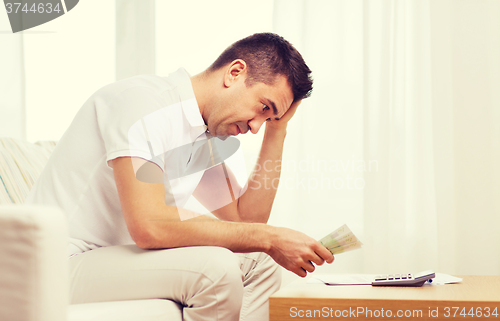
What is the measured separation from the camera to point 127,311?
2.49 ft

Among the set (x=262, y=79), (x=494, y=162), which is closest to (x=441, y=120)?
(x=494, y=162)

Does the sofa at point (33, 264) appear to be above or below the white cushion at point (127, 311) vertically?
above

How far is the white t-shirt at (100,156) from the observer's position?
92 centimetres

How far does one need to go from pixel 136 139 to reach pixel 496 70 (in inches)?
74.9

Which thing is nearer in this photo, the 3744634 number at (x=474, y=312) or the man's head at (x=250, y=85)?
the 3744634 number at (x=474, y=312)

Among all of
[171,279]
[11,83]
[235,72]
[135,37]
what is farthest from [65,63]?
[171,279]

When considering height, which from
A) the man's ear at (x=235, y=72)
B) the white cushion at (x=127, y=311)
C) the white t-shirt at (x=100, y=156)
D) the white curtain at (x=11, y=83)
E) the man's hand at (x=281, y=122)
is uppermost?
the white curtain at (x=11, y=83)

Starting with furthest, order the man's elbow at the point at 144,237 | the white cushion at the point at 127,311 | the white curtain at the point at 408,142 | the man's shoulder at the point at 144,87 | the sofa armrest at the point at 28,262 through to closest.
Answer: the white curtain at the point at 408,142
the man's shoulder at the point at 144,87
the man's elbow at the point at 144,237
the white cushion at the point at 127,311
the sofa armrest at the point at 28,262

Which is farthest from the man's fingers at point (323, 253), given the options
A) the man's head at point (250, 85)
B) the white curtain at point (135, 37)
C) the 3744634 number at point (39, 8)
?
the 3744634 number at point (39, 8)

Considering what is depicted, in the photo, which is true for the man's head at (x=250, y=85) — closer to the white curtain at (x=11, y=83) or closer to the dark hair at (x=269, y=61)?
the dark hair at (x=269, y=61)

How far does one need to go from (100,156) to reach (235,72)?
49 centimetres

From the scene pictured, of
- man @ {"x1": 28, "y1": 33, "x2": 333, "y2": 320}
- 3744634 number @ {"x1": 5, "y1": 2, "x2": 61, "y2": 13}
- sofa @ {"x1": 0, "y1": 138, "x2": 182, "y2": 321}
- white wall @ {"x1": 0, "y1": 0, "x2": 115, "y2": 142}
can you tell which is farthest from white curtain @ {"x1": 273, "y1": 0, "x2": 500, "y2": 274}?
sofa @ {"x1": 0, "y1": 138, "x2": 182, "y2": 321}

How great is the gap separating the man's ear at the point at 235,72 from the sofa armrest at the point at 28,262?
83 centimetres

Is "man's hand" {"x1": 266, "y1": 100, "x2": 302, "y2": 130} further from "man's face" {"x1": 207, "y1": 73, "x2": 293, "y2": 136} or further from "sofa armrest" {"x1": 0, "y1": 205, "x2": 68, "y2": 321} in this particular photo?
"sofa armrest" {"x1": 0, "y1": 205, "x2": 68, "y2": 321}
